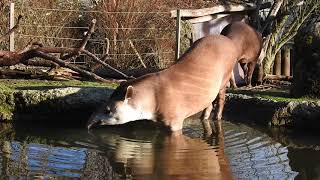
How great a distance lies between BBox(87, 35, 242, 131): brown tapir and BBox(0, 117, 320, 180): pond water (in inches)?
9.3

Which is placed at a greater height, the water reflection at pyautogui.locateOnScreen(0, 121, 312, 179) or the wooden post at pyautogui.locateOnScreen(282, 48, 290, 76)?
the wooden post at pyautogui.locateOnScreen(282, 48, 290, 76)

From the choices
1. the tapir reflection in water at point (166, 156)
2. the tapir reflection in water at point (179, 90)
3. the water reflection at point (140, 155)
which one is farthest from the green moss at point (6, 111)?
the tapir reflection in water at point (166, 156)

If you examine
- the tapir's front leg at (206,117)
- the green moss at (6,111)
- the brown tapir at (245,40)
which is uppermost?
the brown tapir at (245,40)

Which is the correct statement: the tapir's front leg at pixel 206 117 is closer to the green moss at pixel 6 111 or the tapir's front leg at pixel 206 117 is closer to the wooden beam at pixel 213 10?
the green moss at pixel 6 111

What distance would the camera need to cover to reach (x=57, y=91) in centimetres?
920

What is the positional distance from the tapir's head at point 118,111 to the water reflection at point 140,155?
16cm

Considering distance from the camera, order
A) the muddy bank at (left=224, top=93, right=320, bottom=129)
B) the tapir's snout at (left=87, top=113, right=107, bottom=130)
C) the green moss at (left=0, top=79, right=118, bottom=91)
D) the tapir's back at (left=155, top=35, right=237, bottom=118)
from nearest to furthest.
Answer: the tapir's snout at (left=87, top=113, right=107, bottom=130)
the tapir's back at (left=155, top=35, right=237, bottom=118)
the muddy bank at (left=224, top=93, right=320, bottom=129)
the green moss at (left=0, top=79, right=118, bottom=91)

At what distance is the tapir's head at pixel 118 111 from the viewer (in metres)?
8.13

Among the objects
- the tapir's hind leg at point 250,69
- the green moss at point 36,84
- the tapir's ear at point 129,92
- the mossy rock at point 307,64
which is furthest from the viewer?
the tapir's hind leg at point 250,69

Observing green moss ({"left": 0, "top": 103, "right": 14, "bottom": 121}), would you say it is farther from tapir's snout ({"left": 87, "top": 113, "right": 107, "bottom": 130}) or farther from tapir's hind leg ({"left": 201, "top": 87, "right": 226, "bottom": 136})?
tapir's hind leg ({"left": 201, "top": 87, "right": 226, "bottom": 136})

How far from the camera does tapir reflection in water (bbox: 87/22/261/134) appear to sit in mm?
8188

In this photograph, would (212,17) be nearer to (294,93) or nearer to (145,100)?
(294,93)

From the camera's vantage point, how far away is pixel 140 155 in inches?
273

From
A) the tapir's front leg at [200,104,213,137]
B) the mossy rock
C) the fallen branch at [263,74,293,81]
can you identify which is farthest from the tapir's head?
the fallen branch at [263,74,293,81]
